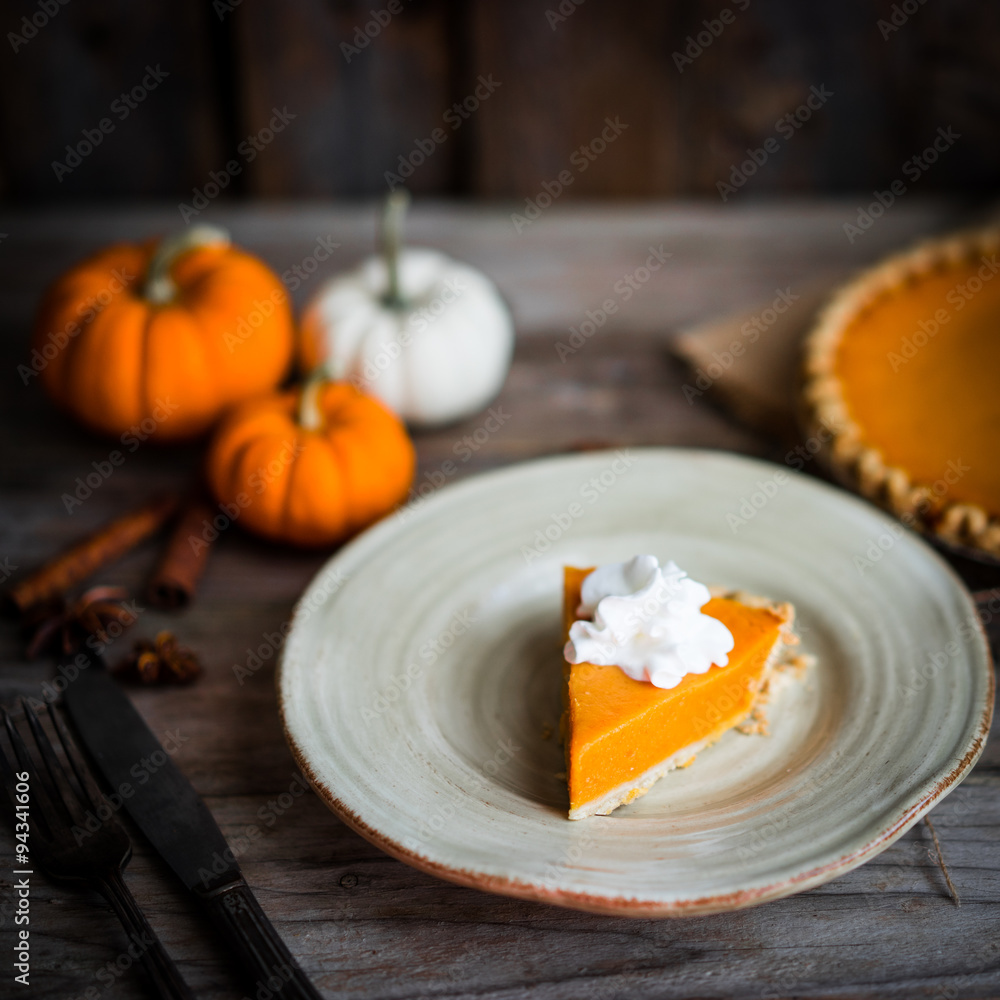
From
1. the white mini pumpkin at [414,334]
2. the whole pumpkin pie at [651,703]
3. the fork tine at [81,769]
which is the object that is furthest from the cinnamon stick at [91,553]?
the whole pumpkin pie at [651,703]

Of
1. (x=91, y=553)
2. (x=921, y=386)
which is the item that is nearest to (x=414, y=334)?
(x=91, y=553)

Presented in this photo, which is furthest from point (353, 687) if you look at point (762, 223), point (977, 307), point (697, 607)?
point (762, 223)

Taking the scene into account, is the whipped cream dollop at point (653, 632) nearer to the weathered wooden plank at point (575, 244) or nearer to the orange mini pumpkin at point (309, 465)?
the orange mini pumpkin at point (309, 465)

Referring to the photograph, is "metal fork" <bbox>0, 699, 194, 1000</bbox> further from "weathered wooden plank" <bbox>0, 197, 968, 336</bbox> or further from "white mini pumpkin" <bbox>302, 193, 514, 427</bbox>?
"weathered wooden plank" <bbox>0, 197, 968, 336</bbox>

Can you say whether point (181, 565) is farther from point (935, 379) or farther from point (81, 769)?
point (935, 379)

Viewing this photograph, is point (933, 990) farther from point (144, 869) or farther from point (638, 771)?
point (144, 869)

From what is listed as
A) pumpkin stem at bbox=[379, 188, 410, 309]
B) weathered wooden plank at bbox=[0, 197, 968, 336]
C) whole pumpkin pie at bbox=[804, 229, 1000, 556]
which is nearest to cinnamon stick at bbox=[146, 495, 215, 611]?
pumpkin stem at bbox=[379, 188, 410, 309]
